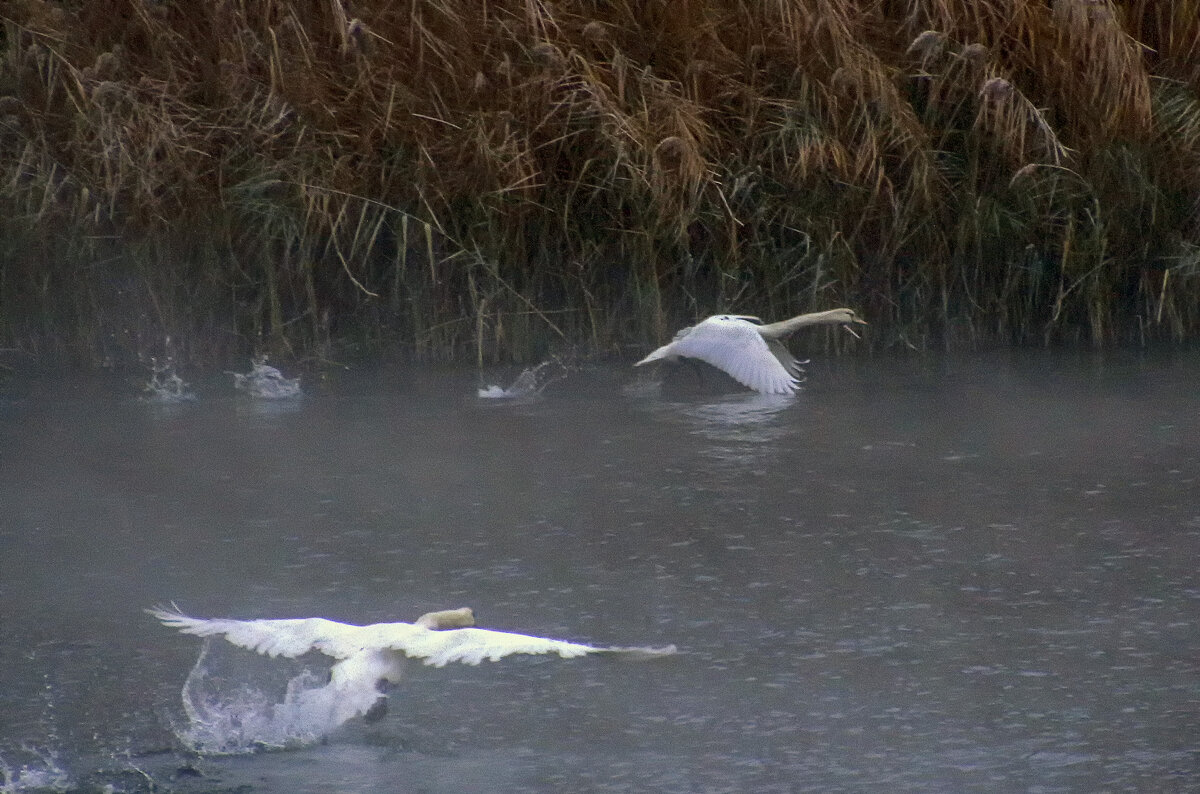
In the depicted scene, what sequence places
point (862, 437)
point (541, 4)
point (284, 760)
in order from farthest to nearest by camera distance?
point (541, 4) → point (862, 437) → point (284, 760)

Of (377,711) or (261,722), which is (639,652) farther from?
(261,722)

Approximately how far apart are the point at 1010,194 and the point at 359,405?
344 centimetres

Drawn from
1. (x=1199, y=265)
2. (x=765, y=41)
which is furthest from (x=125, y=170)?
(x=1199, y=265)

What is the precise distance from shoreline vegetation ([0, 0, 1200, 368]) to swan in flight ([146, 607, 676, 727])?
504 cm

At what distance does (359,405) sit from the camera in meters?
8.04

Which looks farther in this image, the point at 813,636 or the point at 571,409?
the point at 571,409

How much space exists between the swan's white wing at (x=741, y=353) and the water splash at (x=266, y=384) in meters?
1.87

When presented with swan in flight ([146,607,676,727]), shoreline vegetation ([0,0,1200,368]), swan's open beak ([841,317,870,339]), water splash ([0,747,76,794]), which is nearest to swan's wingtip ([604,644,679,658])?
swan in flight ([146,607,676,727])

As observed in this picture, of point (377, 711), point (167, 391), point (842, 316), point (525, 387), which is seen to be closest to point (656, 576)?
point (377, 711)

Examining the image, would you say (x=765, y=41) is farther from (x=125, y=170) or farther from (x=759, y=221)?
(x=125, y=170)

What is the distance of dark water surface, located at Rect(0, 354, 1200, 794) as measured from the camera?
138 inches

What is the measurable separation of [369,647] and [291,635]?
0.65ft

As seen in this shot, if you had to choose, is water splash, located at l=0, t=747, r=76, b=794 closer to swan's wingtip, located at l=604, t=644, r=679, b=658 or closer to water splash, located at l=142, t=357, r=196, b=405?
swan's wingtip, located at l=604, t=644, r=679, b=658

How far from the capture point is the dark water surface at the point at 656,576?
11.5ft
